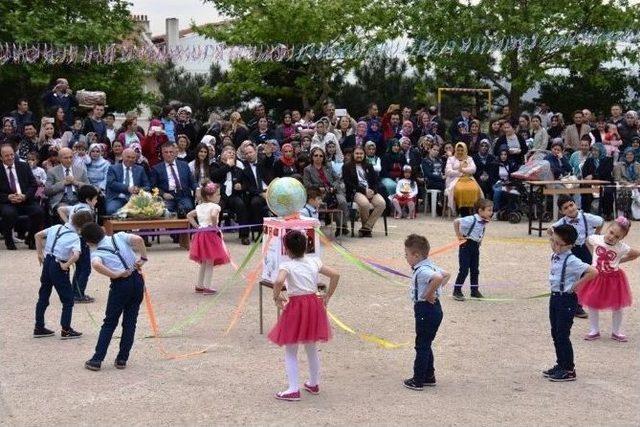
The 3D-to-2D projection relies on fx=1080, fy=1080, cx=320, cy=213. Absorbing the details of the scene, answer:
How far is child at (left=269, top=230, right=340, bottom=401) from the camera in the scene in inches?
297

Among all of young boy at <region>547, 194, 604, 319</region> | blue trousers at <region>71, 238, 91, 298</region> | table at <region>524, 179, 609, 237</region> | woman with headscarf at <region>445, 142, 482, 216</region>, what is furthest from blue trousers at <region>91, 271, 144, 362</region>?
woman with headscarf at <region>445, 142, 482, 216</region>

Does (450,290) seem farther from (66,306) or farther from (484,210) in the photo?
(66,306)

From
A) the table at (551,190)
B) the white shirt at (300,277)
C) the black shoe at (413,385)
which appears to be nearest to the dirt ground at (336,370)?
the black shoe at (413,385)

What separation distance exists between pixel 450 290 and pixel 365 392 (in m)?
4.38

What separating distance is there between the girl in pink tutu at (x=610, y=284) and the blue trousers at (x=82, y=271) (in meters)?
4.75

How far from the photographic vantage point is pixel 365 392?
7738 millimetres

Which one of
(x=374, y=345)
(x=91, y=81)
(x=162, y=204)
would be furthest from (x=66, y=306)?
(x=91, y=81)

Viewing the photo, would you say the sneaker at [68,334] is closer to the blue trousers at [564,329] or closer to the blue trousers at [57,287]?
the blue trousers at [57,287]

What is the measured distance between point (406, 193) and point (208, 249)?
24.7 ft

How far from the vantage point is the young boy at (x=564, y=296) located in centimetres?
808

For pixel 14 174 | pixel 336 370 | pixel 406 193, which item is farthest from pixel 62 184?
pixel 336 370

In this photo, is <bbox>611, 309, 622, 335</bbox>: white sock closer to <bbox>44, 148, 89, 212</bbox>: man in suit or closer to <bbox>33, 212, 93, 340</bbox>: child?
<bbox>33, 212, 93, 340</bbox>: child

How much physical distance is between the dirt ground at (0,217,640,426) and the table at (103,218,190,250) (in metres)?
2.35

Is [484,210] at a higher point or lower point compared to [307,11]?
lower
